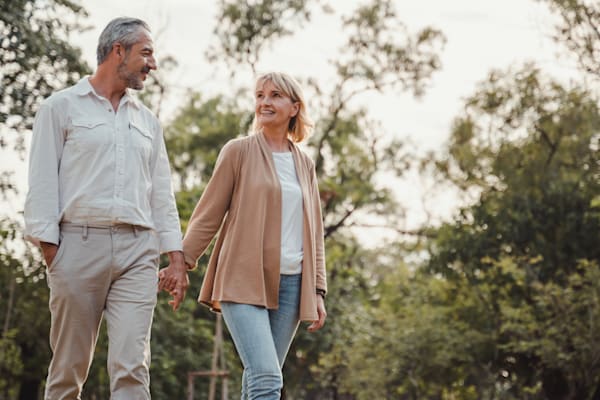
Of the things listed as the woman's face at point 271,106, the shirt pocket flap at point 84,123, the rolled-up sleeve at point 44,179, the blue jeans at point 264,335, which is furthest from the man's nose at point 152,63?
the blue jeans at point 264,335

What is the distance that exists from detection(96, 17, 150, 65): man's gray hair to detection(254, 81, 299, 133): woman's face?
→ 843mm

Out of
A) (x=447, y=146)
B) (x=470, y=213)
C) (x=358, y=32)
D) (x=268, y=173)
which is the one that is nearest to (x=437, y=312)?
(x=470, y=213)

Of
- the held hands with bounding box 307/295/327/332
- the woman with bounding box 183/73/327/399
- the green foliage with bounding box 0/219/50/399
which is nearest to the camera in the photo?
the woman with bounding box 183/73/327/399

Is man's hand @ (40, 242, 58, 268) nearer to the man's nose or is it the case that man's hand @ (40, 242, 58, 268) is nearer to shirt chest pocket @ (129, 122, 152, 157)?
shirt chest pocket @ (129, 122, 152, 157)

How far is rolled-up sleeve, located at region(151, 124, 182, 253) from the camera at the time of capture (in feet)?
14.9

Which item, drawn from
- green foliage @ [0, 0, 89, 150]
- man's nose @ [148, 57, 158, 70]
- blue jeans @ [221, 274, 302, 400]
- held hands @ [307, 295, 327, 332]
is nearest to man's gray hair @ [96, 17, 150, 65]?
man's nose @ [148, 57, 158, 70]

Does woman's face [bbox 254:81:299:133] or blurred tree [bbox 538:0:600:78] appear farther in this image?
blurred tree [bbox 538:0:600:78]

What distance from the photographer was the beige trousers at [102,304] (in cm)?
423

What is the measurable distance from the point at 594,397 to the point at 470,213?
5.18 metres

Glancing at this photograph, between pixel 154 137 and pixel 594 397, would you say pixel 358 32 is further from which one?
pixel 154 137

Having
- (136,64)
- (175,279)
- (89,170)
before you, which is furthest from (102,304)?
(136,64)

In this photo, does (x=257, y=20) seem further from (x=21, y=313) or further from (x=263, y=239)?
(x=263, y=239)

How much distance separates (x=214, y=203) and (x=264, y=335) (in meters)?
0.74

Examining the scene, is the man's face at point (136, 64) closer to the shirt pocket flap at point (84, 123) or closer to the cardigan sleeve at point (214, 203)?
the shirt pocket flap at point (84, 123)
